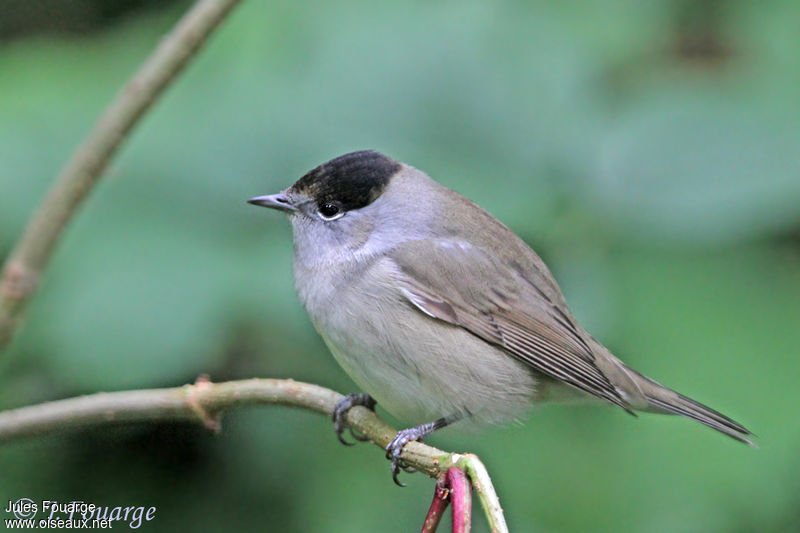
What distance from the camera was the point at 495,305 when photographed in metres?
3.50

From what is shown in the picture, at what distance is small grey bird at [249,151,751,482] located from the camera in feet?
10.6

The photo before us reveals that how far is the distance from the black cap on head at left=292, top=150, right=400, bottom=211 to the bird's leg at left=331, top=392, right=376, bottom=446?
0.65m

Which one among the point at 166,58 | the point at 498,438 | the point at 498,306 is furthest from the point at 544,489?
the point at 166,58

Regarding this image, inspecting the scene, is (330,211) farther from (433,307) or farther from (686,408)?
(686,408)

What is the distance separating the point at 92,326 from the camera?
360 centimetres

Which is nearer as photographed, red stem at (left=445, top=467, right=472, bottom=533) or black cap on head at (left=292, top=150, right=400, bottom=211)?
red stem at (left=445, top=467, right=472, bottom=533)

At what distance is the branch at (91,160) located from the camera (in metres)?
2.48

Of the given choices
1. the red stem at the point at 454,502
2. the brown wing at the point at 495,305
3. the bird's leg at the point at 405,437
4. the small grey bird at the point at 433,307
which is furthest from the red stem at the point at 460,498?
the brown wing at the point at 495,305

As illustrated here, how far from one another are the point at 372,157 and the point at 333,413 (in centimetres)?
102

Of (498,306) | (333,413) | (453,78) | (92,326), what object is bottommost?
(92,326)

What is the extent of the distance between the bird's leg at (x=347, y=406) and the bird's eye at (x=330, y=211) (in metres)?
0.61

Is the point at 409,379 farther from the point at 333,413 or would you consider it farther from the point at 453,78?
the point at 453,78

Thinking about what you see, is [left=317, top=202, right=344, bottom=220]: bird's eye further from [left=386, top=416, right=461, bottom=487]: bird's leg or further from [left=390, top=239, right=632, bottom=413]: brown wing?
[left=386, top=416, right=461, bottom=487]: bird's leg

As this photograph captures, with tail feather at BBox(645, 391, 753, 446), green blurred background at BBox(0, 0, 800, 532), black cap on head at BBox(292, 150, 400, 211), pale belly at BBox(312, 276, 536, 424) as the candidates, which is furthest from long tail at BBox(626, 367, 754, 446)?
black cap on head at BBox(292, 150, 400, 211)
